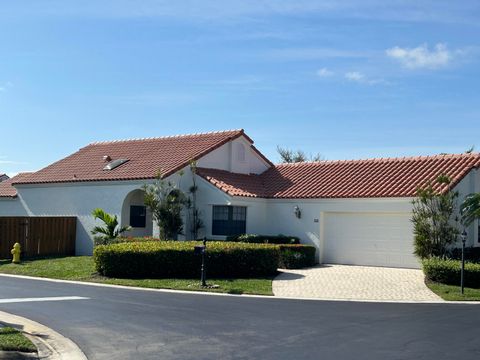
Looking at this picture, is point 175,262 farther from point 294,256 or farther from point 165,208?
point 165,208

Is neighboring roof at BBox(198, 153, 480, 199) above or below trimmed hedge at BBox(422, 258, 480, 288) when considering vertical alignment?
above

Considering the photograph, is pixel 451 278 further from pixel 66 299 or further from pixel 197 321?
pixel 66 299

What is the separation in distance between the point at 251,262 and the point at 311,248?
4628 mm

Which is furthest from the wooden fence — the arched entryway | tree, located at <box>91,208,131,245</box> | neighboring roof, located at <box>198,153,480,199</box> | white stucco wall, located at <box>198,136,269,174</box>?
white stucco wall, located at <box>198,136,269,174</box>

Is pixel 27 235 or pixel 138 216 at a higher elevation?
pixel 138 216

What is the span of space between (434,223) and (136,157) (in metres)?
15.9

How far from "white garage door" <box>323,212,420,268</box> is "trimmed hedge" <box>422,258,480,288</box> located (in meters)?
3.71

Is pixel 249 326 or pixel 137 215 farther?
pixel 137 215

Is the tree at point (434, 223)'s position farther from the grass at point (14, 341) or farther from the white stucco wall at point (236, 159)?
the grass at point (14, 341)

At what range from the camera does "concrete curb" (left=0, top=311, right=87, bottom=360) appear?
31.6 ft

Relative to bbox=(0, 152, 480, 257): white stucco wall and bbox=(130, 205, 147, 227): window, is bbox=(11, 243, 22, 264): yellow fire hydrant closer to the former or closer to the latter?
bbox=(0, 152, 480, 257): white stucco wall

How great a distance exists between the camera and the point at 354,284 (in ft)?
67.2

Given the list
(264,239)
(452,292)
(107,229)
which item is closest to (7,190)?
(107,229)

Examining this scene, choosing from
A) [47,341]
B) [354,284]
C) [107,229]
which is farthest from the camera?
[107,229]
